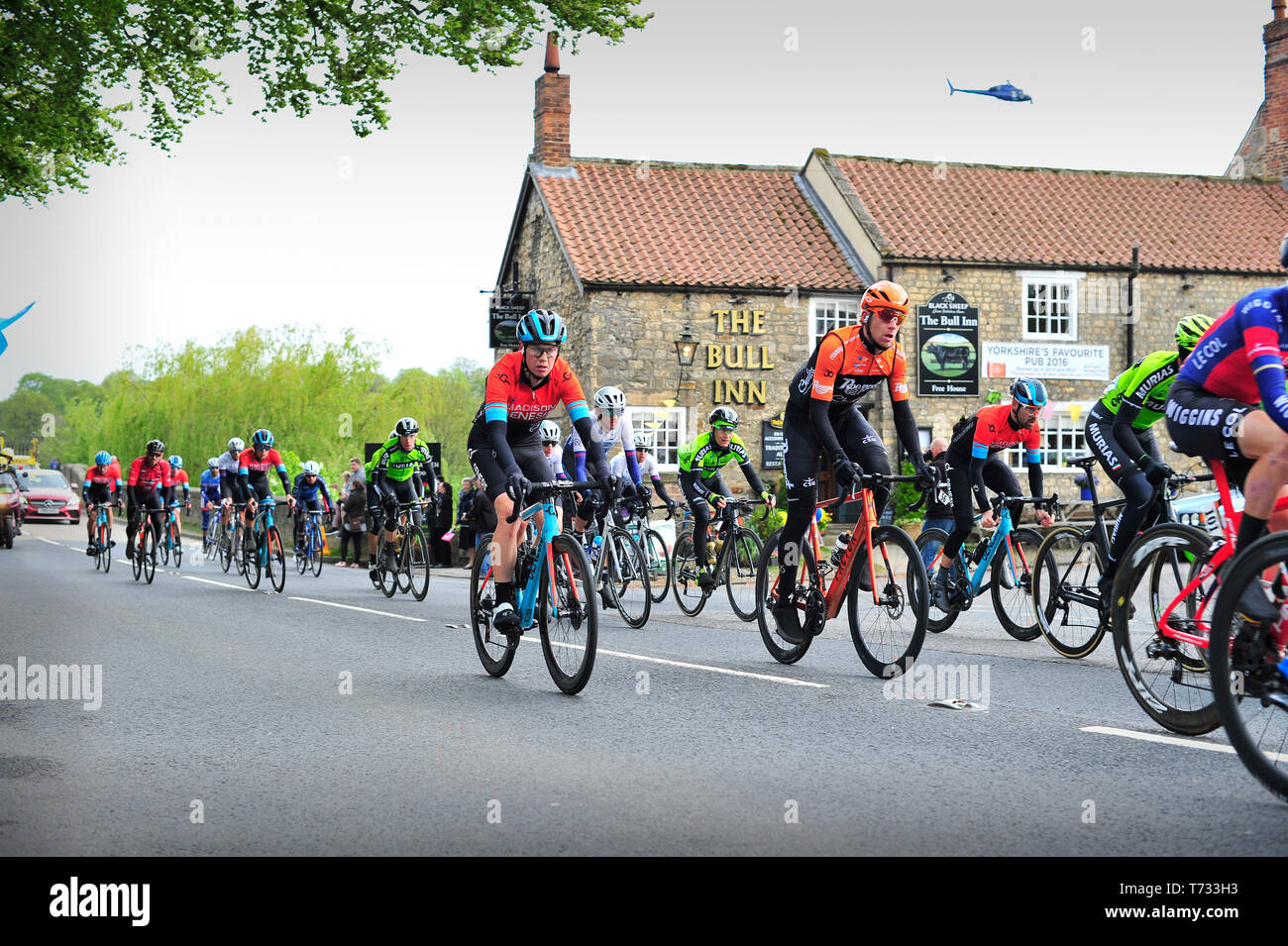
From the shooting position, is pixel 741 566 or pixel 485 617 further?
pixel 741 566

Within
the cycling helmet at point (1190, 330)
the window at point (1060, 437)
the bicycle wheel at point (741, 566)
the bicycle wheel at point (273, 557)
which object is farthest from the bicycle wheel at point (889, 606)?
the window at point (1060, 437)

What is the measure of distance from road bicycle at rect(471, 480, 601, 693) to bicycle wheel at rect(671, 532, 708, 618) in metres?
5.37

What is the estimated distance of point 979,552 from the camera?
1046cm

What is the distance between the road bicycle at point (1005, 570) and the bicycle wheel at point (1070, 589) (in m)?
0.30

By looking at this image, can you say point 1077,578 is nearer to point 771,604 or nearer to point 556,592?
point 771,604

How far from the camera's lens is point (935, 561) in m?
10.6

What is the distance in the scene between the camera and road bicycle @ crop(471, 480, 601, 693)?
7.41 metres

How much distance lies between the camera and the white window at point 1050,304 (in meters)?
34.2

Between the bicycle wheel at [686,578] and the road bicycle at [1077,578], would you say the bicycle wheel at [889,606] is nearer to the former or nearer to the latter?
the road bicycle at [1077,578]

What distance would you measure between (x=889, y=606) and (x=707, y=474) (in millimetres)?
5796

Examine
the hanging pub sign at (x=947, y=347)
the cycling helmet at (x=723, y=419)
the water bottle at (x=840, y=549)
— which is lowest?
the water bottle at (x=840, y=549)

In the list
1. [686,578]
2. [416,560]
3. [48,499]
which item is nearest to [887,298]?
[686,578]
